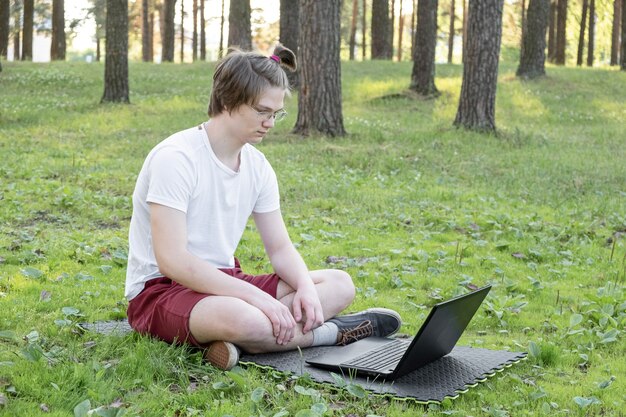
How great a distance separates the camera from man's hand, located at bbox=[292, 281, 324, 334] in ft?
14.4

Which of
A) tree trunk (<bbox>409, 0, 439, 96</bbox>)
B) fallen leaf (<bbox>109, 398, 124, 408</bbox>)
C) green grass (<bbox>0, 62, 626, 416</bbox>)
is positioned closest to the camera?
fallen leaf (<bbox>109, 398, 124, 408</bbox>)

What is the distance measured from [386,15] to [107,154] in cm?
1645

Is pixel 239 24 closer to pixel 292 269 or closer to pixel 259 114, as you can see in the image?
pixel 292 269

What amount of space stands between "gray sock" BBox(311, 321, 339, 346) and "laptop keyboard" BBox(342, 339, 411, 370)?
0.84 feet

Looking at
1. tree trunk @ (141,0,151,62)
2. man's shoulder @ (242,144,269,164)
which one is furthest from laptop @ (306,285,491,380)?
tree trunk @ (141,0,151,62)

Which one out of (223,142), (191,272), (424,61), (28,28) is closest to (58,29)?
(28,28)

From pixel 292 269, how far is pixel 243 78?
1.10 metres

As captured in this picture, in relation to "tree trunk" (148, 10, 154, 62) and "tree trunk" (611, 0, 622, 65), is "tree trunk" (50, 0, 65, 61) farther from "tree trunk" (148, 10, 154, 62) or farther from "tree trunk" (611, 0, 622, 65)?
"tree trunk" (611, 0, 622, 65)

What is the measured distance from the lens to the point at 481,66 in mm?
14492

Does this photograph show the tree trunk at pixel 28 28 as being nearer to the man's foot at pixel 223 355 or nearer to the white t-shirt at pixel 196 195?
the white t-shirt at pixel 196 195

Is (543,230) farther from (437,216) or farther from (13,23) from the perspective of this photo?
(13,23)

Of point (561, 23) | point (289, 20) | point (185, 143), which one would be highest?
point (561, 23)

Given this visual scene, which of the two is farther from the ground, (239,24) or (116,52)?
(239,24)

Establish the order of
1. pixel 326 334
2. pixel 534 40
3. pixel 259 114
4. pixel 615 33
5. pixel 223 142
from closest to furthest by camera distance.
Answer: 1. pixel 259 114
2. pixel 223 142
3. pixel 326 334
4. pixel 534 40
5. pixel 615 33
